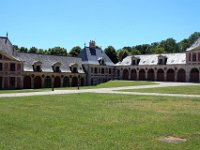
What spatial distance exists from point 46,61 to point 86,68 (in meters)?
9.88

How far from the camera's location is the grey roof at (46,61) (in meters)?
56.2

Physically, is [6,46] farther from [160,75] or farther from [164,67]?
[160,75]

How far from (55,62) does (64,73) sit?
2611 mm

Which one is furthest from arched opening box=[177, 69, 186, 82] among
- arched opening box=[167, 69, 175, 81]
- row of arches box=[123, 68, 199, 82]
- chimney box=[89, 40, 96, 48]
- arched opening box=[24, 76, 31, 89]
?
arched opening box=[24, 76, 31, 89]

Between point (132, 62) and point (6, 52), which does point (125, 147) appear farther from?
point (132, 62)

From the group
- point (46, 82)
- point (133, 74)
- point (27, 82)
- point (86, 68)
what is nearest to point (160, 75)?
point (133, 74)

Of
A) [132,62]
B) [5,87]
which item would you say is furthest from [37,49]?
[5,87]

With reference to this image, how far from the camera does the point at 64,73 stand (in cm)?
6119

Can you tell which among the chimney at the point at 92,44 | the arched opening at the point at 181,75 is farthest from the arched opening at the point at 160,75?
the chimney at the point at 92,44

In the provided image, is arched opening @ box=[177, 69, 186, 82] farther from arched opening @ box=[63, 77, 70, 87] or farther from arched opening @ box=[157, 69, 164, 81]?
arched opening @ box=[63, 77, 70, 87]

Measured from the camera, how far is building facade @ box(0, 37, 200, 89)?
52.2 metres

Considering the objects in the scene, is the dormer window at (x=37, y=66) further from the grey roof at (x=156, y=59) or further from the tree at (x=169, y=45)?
the tree at (x=169, y=45)

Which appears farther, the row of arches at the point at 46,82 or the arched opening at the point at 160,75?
the arched opening at the point at 160,75

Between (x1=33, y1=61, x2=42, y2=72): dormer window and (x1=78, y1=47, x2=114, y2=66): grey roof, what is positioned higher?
(x1=78, y1=47, x2=114, y2=66): grey roof
